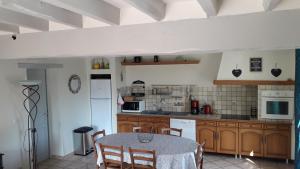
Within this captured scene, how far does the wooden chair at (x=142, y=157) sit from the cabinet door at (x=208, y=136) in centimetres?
212

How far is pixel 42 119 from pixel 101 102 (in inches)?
55.1

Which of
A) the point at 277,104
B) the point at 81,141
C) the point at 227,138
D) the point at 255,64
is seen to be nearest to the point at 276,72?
the point at 255,64

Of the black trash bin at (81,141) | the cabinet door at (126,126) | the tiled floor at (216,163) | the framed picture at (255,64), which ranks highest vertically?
the framed picture at (255,64)

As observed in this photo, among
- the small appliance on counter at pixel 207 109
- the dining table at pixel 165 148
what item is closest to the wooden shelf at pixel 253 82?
the small appliance on counter at pixel 207 109

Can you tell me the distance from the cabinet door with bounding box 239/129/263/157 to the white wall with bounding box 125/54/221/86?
4.42 feet

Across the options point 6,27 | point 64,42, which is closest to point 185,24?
point 64,42

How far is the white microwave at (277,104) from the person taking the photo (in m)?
4.58

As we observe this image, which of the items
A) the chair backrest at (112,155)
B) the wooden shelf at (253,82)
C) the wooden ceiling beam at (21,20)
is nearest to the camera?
the wooden ceiling beam at (21,20)

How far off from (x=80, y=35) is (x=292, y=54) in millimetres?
3936

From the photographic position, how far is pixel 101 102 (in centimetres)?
595

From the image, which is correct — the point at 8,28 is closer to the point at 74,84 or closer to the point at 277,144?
the point at 74,84

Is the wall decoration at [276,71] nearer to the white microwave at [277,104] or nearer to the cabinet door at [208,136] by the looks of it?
the white microwave at [277,104]

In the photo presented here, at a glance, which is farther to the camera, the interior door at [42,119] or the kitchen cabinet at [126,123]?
the kitchen cabinet at [126,123]

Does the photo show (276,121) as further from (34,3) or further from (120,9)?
(34,3)
